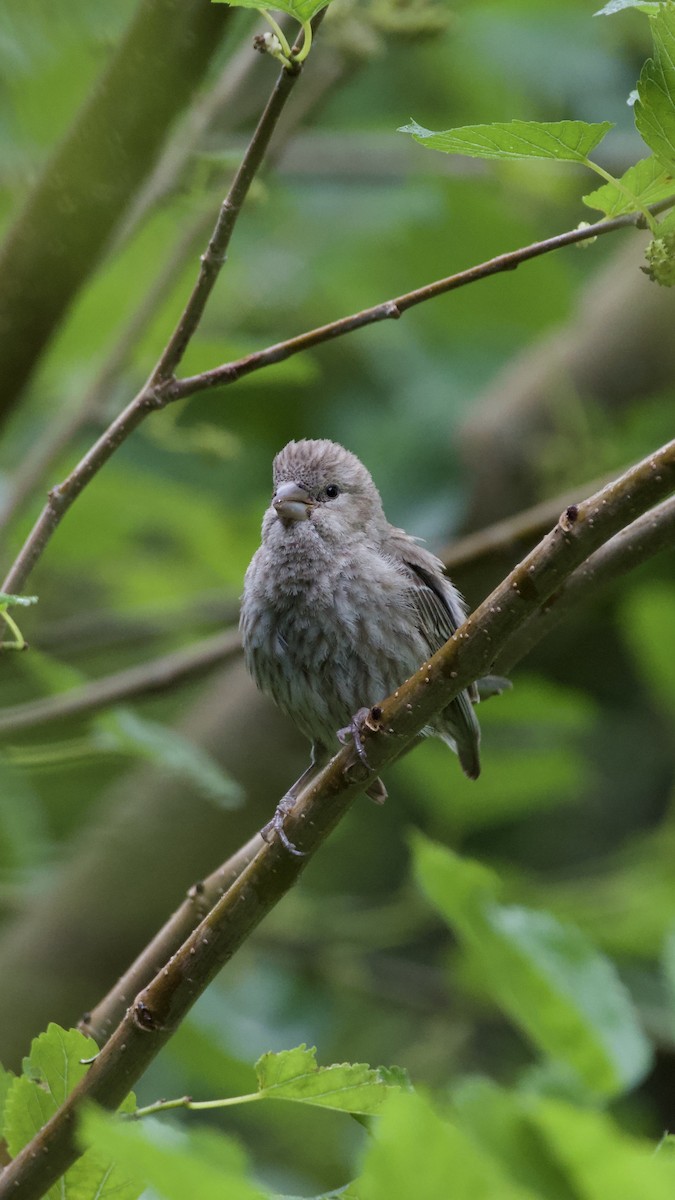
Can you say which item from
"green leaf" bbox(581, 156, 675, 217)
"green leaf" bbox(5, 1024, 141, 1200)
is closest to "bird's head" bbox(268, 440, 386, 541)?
"green leaf" bbox(581, 156, 675, 217)

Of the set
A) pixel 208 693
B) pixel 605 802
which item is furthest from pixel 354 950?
pixel 605 802

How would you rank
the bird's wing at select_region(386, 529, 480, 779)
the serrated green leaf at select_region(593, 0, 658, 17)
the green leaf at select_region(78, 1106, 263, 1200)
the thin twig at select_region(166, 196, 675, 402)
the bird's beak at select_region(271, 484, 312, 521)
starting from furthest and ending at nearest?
the bird's beak at select_region(271, 484, 312, 521)
the bird's wing at select_region(386, 529, 480, 779)
the thin twig at select_region(166, 196, 675, 402)
the serrated green leaf at select_region(593, 0, 658, 17)
the green leaf at select_region(78, 1106, 263, 1200)

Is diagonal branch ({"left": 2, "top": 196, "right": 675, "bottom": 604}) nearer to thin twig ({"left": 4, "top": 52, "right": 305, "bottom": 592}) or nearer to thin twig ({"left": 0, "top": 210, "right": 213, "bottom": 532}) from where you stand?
thin twig ({"left": 4, "top": 52, "right": 305, "bottom": 592})

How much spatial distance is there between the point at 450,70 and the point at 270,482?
2472mm

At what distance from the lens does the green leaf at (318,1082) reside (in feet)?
7.14

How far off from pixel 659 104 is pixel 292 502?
236 centimetres

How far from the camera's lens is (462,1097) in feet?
6.42

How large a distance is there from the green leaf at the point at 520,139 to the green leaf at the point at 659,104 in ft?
0.24

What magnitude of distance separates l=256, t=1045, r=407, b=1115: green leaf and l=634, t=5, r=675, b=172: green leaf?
145cm

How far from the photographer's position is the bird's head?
170 inches

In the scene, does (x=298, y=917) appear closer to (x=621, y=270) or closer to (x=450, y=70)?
(x=621, y=270)

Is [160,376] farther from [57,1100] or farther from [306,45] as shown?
[57,1100]

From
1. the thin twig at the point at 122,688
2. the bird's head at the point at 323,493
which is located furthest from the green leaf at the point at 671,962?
the thin twig at the point at 122,688

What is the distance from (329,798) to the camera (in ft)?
8.15
